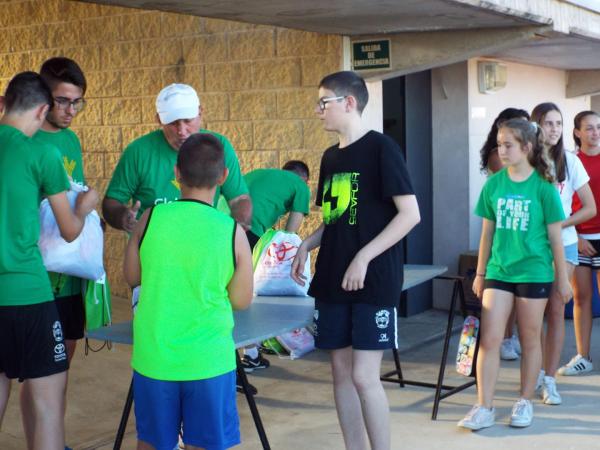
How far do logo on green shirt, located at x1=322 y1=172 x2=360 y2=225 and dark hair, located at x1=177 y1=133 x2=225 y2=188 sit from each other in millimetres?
811

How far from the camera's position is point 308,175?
6.97m

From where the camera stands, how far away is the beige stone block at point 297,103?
23.5 feet

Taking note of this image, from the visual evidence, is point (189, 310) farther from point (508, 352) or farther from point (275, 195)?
point (508, 352)

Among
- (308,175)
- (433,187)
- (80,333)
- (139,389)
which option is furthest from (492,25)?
(139,389)

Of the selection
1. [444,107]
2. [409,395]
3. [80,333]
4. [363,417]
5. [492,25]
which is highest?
[492,25]

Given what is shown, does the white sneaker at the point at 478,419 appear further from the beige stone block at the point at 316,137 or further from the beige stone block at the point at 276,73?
the beige stone block at the point at 276,73

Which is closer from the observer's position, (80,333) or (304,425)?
(80,333)

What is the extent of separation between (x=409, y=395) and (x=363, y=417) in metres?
1.79

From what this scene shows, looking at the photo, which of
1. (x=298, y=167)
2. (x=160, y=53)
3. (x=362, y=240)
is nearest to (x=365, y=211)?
(x=362, y=240)

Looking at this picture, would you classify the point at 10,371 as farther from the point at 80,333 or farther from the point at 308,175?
the point at 308,175

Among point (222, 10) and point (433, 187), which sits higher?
point (222, 10)

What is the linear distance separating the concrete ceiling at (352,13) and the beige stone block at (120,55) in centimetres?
218

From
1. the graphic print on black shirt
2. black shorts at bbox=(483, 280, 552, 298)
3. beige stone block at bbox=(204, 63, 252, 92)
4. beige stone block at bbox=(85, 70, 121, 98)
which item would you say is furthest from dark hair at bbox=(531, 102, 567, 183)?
beige stone block at bbox=(85, 70, 121, 98)

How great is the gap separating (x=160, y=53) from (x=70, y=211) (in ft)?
14.9
